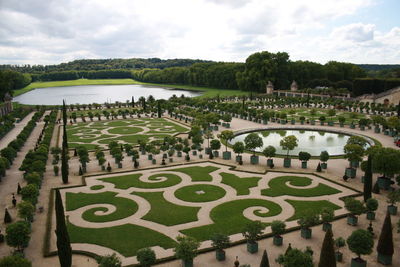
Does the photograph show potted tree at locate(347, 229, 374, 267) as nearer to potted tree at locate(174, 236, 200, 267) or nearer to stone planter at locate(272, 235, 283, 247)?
stone planter at locate(272, 235, 283, 247)

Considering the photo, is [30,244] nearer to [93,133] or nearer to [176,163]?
[176,163]

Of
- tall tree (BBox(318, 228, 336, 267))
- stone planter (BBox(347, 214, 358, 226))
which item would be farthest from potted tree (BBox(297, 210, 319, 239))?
tall tree (BBox(318, 228, 336, 267))

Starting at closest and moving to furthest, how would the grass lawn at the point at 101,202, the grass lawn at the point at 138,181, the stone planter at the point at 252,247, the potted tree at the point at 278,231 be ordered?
the stone planter at the point at 252,247, the potted tree at the point at 278,231, the grass lawn at the point at 101,202, the grass lawn at the point at 138,181

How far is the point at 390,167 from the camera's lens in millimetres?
28844

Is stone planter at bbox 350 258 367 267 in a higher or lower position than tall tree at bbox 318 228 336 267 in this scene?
lower

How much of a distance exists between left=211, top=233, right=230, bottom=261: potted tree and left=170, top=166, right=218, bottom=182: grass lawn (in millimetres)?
14030

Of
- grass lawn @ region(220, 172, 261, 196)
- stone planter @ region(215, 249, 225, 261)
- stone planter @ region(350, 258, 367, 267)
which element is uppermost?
grass lawn @ region(220, 172, 261, 196)

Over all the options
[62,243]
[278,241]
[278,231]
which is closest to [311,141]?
[278,241]

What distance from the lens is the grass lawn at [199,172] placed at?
34031 mm

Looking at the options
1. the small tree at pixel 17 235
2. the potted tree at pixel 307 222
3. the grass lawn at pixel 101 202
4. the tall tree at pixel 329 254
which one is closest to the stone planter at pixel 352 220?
the potted tree at pixel 307 222

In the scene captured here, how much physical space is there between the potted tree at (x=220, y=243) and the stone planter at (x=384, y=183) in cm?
1832

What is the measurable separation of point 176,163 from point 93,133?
2654cm

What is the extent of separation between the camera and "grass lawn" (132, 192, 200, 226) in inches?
985

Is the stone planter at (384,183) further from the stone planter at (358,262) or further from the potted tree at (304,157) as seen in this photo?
the stone planter at (358,262)
